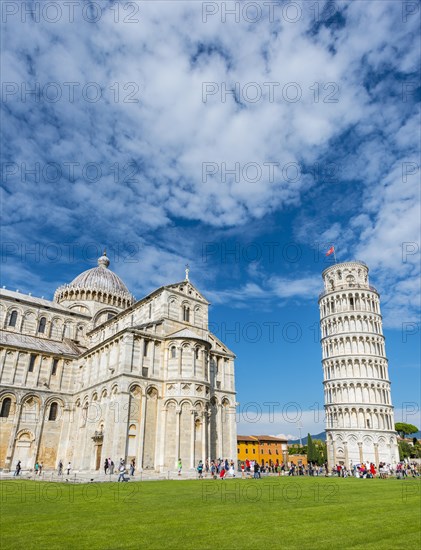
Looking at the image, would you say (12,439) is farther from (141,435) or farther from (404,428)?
(404,428)

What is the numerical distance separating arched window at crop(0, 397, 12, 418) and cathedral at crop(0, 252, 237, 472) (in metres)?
0.09

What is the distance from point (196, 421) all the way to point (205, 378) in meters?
3.87

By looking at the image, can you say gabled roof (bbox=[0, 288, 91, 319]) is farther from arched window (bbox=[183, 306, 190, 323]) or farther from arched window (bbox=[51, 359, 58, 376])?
arched window (bbox=[183, 306, 190, 323])

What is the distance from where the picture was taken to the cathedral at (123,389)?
32.4m

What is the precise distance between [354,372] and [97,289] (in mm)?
40814

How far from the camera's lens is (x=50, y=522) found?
10.5 metres

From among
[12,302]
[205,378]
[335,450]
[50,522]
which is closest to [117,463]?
[205,378]

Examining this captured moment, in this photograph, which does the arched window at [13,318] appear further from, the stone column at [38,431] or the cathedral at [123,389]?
the stone column at [38,431]

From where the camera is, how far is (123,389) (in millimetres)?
31828

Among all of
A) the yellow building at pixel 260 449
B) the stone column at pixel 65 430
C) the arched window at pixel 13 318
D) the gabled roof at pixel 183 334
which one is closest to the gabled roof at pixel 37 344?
the arched window at pixel 13 318

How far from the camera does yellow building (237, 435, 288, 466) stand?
91.6 metres

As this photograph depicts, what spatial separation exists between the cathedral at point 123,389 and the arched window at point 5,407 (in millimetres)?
91

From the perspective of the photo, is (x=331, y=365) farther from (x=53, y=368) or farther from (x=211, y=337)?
(x=53, y=368)

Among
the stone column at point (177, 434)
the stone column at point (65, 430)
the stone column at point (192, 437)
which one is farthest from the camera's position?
the stone column at point (65, 430)
